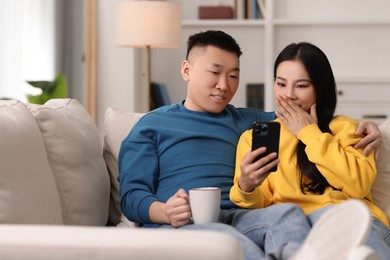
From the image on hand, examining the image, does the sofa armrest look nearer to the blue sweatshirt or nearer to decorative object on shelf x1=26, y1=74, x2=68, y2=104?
the blue sweatshirt

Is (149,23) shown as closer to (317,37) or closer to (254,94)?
(254,94)

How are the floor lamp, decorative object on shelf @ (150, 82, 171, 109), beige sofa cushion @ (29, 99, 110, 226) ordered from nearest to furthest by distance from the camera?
beige sofa cushion @ (29, 99, 110, 226)
the floor lamp
decorative object on shelf @ (150, 82, 171, 109)

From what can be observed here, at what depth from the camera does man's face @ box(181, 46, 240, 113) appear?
7.20 feet

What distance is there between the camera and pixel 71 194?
2041 mm

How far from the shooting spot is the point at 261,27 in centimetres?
538

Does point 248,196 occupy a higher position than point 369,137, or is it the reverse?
point 369,137

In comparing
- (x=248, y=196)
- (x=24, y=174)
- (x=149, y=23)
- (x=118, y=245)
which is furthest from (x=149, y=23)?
(x=118, y=245)

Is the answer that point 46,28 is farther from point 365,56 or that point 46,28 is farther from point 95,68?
point 365,56

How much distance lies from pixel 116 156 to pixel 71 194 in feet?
1.11

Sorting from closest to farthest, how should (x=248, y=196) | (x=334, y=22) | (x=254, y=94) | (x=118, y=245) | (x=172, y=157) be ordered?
1. (x=118, y=245)
2. (x=248, y=196)
3. (x=172, y=157)
4. (x=334, y=22)
5. (x=254, y=94)

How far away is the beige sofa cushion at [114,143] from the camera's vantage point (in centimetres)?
235

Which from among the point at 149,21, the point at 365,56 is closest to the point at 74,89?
the point at 149,21

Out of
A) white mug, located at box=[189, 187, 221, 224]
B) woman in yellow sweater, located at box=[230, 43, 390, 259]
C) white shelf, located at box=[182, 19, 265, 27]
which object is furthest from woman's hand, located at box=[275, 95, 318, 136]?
white shelf, located at box=[182, 19, 265, 27]

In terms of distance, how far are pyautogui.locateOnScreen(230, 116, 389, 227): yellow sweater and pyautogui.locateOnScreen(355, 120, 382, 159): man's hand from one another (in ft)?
0.05
